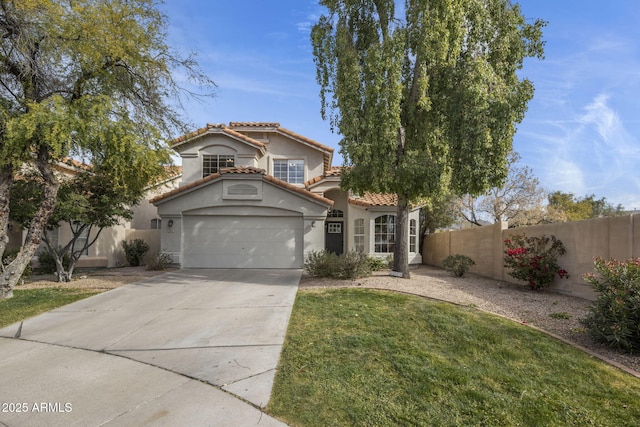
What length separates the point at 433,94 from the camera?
1128cm

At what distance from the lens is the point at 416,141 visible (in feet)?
37.5

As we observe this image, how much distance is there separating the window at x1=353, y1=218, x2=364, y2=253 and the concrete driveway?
9.44m

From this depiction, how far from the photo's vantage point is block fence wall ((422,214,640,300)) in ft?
28.3

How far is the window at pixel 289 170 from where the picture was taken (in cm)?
1991

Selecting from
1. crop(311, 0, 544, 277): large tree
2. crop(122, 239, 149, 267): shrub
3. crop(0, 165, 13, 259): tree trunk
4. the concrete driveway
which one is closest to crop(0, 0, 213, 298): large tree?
crop(0, 165, 13, 259): tree trunk

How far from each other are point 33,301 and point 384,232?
13326 mm

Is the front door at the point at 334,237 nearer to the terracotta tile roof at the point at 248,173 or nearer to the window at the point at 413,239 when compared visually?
the window at the point at 413,239

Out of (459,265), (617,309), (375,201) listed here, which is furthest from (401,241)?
(617,309)

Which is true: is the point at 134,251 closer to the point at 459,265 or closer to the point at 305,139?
the point at 305,139

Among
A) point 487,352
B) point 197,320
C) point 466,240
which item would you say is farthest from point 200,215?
point 487,352

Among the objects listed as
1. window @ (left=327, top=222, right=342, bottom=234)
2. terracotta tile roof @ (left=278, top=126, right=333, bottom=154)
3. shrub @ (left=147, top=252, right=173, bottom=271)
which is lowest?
shrub @ (left=147, top=252, right=173, bottom=271)

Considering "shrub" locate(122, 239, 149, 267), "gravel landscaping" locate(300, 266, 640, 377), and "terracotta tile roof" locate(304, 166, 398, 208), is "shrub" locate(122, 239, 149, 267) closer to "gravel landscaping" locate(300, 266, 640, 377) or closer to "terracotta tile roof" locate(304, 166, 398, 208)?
"terracotta tile roof" locate(304, 166, 398, 208)

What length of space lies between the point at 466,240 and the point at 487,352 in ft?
40.3

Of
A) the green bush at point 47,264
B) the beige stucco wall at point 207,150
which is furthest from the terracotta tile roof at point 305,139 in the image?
the green bush at point 47,264
